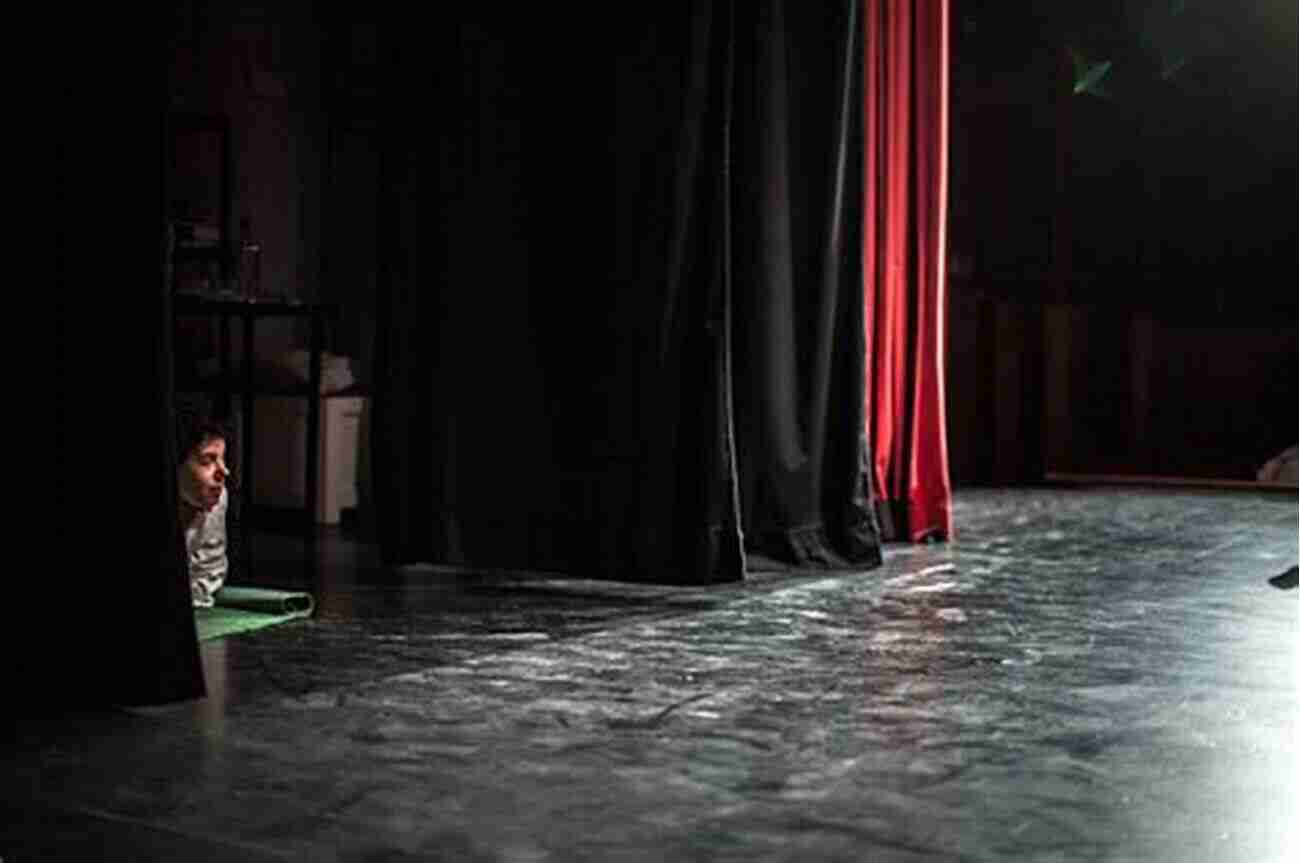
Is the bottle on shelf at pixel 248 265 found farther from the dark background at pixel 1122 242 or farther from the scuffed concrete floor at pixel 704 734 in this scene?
the dark background at pixel 1122 242

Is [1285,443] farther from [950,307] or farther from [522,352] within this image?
[522,352]

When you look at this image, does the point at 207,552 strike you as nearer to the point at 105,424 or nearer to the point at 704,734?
the point at 105,424

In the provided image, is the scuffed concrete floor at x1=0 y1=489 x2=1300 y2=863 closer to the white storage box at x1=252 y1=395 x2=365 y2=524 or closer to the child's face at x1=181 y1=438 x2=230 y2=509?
the child's face at x1=181 y1=438 x2=230 y2=509

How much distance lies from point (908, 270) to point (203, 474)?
97.2 inches

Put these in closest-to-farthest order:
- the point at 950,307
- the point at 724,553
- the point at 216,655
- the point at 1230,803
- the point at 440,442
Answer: the point at 1230,803 → the point at 216,655 → the point at 724,553 → the point at 440,442 → the point at 950,307

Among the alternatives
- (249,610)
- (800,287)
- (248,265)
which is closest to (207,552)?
(249,610)

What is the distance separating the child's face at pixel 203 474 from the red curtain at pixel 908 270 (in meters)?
2.23

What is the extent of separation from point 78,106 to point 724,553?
210 cm

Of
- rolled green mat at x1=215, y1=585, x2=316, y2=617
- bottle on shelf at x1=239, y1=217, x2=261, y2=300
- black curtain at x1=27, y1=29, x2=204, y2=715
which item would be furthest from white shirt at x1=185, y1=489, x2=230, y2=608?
bottle on shelf at x1=239, y1=217, x2=261, y2=300

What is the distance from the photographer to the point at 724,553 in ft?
13.8

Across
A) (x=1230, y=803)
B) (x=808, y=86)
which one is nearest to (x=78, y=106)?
(x=1230, y=803)

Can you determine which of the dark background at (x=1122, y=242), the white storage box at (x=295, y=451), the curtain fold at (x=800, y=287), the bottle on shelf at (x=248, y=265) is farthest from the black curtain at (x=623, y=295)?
the dark background at (x=1122, y=242)

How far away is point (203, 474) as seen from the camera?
3.54 metres

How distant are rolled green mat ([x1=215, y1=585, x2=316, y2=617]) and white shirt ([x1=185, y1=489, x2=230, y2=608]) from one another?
0.04 m
